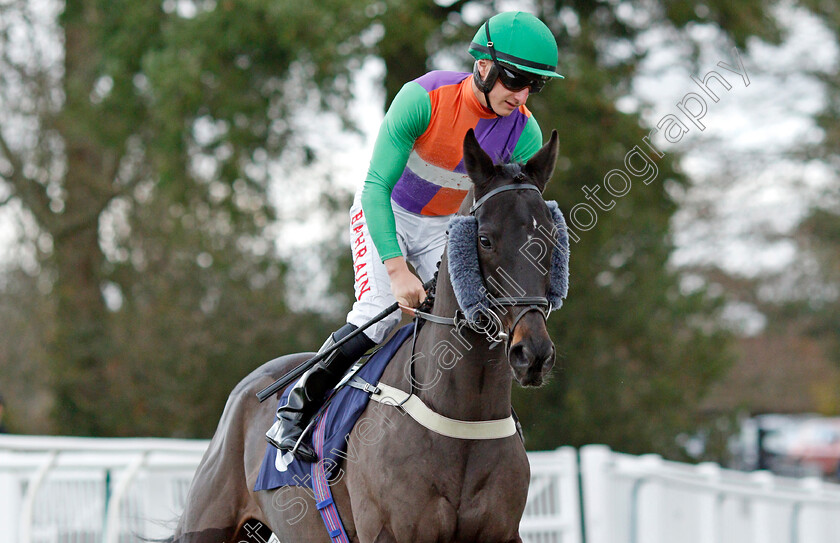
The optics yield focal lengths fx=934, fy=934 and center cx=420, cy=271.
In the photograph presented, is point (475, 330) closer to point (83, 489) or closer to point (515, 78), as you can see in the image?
point (515, 78)

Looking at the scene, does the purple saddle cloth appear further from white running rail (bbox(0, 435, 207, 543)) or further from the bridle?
white running rail (bbox(0, 435, 207, 543))

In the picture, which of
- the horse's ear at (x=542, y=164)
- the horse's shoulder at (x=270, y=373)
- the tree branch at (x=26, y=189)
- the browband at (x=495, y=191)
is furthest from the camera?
the tree branch at (x=26, y=189)

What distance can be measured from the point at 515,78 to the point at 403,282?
2.82 ft

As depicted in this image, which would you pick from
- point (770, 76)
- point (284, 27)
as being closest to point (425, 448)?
point (284, 27)

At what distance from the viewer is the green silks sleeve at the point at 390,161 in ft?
11.6

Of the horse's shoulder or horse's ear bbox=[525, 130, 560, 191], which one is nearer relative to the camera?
horse's ear bbox=[525, 130, 560, 191]

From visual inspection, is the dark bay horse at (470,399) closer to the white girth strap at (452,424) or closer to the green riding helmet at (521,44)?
the white girth strap at (452,424)

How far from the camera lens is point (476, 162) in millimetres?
3197

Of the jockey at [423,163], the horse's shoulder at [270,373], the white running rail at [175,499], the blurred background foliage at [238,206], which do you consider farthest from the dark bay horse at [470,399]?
the blurred background foliage at [238,206]

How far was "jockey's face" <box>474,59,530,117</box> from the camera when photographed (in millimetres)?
3486

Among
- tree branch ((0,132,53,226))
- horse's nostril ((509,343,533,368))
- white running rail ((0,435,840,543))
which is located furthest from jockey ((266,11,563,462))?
tree branch ((0,132,53,226))

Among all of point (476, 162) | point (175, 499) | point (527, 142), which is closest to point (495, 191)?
point (476, 162)

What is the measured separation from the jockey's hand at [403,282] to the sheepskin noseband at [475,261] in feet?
1.18

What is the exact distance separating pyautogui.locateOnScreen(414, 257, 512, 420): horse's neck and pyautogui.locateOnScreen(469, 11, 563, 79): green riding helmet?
79 centimetres
